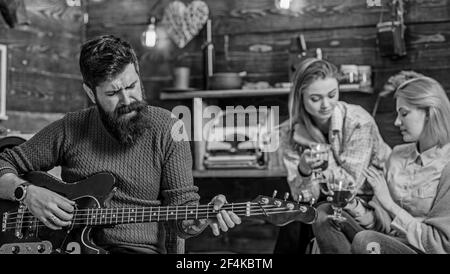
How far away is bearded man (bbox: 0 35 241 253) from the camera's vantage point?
1526 millimetres

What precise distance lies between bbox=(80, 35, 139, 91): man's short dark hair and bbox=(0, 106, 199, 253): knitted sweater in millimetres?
120

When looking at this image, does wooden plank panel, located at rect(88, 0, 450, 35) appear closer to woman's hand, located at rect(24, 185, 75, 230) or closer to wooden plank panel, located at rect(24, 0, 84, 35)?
wooden plank panel, located at rect(24, 0, 84, 35)

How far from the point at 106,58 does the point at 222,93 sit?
0.63 meters

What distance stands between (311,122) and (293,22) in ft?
1.11

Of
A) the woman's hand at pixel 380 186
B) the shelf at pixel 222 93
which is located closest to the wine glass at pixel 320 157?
the woman's hand at pixel 380 186

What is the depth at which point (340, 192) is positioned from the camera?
5.84ft

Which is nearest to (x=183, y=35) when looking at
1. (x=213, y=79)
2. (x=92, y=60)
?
(x=213, y=79)

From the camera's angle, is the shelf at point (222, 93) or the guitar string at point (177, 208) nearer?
the guitar string at point (177, 208)

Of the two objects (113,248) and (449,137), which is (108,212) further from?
(449,137)

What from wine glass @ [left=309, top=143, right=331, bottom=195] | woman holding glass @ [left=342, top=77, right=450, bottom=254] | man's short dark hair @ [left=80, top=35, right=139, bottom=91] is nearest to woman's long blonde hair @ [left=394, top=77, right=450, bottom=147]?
woman holding glass @ [left=342, top=77, right=450, bottom=254]

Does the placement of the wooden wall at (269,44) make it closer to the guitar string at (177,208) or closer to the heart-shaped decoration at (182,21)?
the heart-shaped decoration at (182,21)

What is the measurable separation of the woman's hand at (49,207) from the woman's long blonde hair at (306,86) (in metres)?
0.70

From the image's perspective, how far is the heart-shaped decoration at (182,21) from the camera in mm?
2273

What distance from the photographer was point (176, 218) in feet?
4.91
